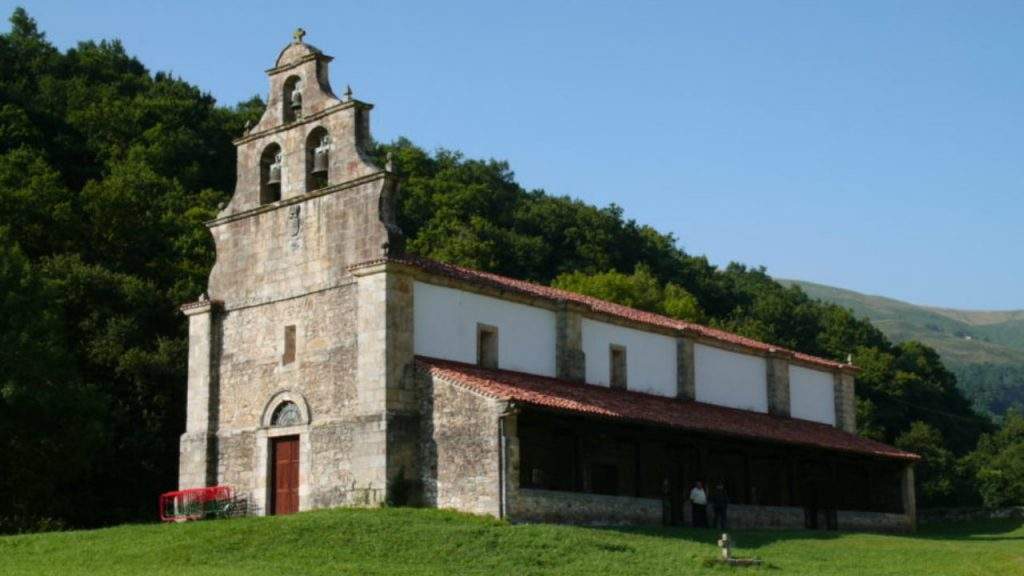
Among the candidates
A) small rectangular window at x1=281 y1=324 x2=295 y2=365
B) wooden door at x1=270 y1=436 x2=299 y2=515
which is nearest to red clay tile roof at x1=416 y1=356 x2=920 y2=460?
small rectangular window at x1=281 y1=324 x2=295 y2=365

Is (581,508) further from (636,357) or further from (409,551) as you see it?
(636,357)

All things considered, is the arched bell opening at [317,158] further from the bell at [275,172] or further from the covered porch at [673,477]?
the covered porch at [673,477]

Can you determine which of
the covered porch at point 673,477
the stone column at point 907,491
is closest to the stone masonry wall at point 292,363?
the covered porch at point 673,477

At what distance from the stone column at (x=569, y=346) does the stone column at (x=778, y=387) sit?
1049 cm

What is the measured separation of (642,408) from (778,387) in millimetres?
11208

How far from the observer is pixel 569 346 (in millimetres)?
34312

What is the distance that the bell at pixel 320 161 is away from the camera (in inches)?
1250

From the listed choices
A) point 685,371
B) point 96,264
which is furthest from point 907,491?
point 96,264

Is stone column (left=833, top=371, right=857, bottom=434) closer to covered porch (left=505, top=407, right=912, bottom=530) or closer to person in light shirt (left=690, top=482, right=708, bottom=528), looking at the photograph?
covered porch (left=505, top=407, right=912, bottom=530)

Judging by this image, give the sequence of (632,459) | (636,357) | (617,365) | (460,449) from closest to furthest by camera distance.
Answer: (460,449)
(632,459)
(617,365)
(636,357)

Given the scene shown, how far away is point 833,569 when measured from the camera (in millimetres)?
24438

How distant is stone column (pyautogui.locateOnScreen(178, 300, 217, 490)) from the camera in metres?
32.8

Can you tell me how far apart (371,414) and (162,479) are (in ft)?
45.3

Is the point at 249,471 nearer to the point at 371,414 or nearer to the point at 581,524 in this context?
the point at 371,414
